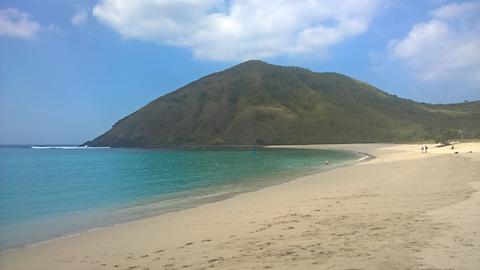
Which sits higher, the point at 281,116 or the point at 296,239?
the point at 281,116

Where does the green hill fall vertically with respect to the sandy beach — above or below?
above

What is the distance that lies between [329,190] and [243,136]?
5348 inches

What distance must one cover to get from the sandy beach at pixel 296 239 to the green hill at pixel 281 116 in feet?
393

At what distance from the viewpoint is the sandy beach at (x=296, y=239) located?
7.46 m

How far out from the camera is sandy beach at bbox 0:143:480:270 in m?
7.46

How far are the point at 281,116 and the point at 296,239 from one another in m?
151

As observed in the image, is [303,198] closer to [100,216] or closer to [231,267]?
[100,216]

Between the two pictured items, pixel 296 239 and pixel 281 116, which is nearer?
pixel 296 239

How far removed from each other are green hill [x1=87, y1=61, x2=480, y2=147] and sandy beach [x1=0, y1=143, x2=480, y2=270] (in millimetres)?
119901

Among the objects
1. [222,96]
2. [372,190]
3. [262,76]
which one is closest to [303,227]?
[372,190]

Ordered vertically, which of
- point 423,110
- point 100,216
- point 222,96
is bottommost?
point 100,216

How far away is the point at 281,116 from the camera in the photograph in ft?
524

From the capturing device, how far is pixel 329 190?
791 inches

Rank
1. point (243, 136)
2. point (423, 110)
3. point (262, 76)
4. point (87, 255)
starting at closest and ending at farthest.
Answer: point (87, 255) → point (243, 136) → point (423, 110) → point (262, 76)
